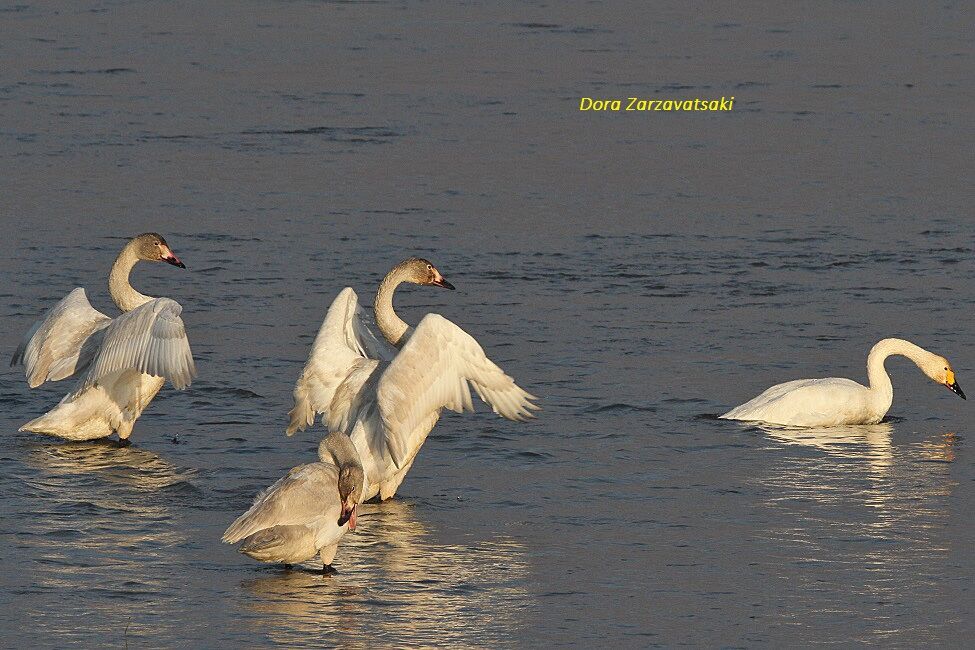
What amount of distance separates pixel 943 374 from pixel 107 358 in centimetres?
518

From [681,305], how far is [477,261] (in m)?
1.95

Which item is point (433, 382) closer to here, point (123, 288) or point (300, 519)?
point (300, 519)

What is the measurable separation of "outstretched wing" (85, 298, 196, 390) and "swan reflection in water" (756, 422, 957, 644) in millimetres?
3227

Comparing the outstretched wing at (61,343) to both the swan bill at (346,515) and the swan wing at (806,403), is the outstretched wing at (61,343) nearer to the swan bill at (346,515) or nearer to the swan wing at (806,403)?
the swan bill at (346,515)

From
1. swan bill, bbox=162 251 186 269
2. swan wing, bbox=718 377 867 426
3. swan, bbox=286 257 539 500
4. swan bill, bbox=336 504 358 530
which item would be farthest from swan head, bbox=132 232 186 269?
swan bill, bbox=336 504 358 530

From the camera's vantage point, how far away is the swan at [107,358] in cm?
1030

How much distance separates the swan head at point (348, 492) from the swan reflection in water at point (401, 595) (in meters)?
0.27

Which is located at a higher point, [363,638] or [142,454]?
[142,454]

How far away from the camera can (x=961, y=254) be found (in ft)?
49.6

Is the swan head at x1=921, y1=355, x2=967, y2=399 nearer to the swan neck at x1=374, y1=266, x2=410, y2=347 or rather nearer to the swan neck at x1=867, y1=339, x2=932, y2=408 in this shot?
the swan neck at x1=867, y1=339, x2=932, y2=408

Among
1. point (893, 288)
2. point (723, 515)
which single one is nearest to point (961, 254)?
point (893, 288)

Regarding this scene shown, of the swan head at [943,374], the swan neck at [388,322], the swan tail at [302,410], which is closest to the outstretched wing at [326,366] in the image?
the swan tail at [302,410]

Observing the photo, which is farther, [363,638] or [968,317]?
[968,317]

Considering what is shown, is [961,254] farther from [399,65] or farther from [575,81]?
[399,65]
